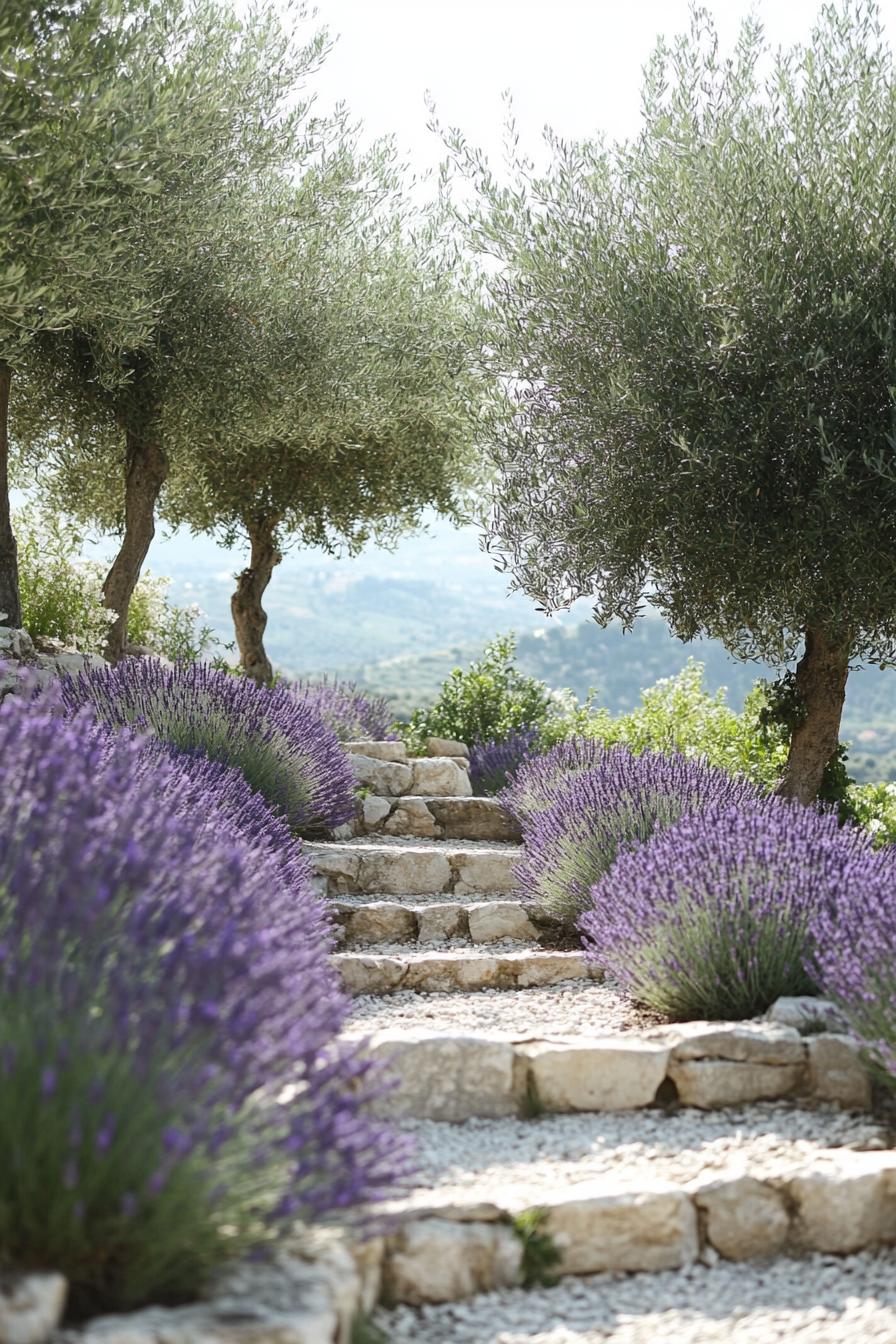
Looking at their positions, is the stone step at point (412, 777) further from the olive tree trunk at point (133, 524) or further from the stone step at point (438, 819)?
the olive tree trunk at point (133, 524)

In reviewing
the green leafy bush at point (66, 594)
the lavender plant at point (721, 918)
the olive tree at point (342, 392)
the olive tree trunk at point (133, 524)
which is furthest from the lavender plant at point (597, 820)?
the olive tree trunk at point (133, 524)

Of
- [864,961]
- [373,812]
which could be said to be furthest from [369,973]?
[373,812]

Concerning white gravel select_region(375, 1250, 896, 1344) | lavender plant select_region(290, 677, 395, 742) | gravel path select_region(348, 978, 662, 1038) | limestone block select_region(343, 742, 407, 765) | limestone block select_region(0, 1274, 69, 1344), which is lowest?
white gravel select_region(375, 1250, 896, 1344)

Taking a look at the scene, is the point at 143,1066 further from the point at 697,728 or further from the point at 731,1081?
the point at 697,728

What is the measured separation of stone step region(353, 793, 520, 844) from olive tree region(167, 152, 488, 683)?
9.77 feet

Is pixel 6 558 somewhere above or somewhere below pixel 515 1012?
above

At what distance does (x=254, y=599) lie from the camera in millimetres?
14188

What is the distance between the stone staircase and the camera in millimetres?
3379

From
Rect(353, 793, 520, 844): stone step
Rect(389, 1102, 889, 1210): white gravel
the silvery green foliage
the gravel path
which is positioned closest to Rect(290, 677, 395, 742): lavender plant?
Rect(353, 793, 520, 844): stone step

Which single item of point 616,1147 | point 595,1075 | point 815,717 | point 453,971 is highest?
point 815,717

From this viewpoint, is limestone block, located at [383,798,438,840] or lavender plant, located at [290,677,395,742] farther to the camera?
lavender plant, located at [290,677,395,742]

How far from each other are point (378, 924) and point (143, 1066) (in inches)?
171

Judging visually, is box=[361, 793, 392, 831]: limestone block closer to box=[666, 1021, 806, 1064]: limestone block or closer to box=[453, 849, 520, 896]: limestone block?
box=[453, 849, 520, 896]: limestone block

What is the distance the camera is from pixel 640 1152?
3.91 metres
